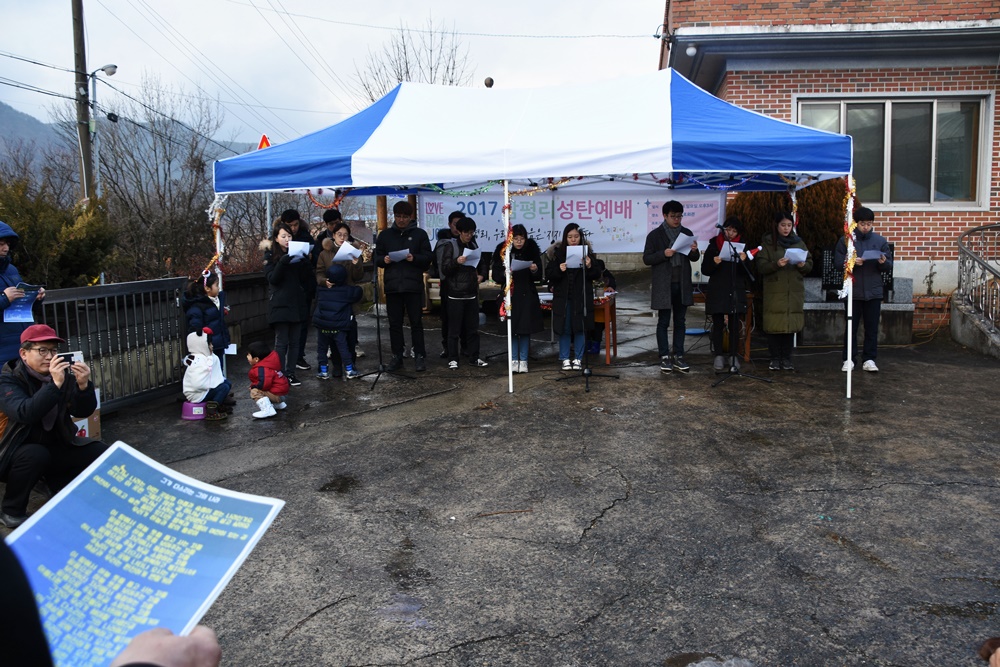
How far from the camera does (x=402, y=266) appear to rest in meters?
8.57

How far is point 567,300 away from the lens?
28.2 ft

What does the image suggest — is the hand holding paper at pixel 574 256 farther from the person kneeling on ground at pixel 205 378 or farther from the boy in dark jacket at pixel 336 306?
the person kneeling on ground at pixel 205 378

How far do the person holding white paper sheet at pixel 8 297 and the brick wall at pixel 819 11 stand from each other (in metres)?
8.70

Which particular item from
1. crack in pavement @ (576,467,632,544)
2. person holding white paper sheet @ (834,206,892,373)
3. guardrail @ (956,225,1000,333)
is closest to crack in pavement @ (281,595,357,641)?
crack in pavement @ (576,467,632,544)

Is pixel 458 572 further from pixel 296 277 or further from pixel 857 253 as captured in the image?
pixel 857 253

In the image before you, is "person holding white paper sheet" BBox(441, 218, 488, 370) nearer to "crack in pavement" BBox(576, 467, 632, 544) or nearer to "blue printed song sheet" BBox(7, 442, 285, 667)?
"crack in pavement" BBox(576, 467, 632, 544)

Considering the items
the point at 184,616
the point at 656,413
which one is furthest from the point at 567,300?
the point at 184,616

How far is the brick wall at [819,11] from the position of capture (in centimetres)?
1052

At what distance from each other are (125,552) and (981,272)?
11.3m

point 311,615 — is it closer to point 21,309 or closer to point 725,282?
point 21,309

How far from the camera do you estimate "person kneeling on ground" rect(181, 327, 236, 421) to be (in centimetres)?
693

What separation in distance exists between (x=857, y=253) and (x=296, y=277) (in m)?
6.02

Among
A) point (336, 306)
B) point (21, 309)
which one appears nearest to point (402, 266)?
point (336, 306)

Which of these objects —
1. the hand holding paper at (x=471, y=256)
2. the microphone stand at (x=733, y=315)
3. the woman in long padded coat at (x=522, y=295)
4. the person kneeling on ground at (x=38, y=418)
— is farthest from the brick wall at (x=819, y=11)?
the person kneeling on ground at (x=38, y=418)
